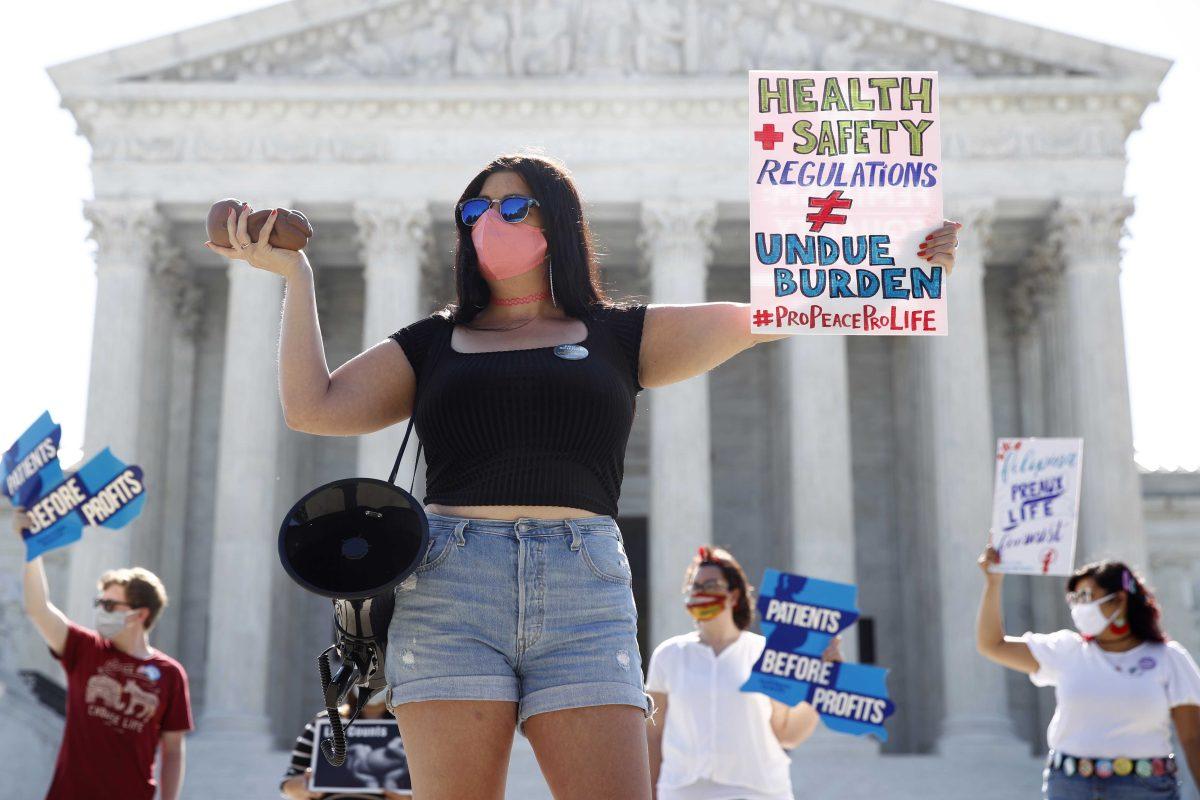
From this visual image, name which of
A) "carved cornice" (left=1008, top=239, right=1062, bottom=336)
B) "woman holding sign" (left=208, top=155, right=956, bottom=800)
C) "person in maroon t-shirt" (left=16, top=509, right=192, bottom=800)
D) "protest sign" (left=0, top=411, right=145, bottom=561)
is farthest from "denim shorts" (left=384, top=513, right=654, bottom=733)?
"carved cornice" (left=1008, top=239, right=1062, bottom=336)

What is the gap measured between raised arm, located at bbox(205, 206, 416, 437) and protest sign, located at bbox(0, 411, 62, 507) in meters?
8.15

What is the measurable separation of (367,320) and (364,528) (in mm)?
27185

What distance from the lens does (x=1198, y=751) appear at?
861cm

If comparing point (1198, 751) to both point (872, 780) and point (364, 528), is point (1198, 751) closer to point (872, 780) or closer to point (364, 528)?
point (364, 528)

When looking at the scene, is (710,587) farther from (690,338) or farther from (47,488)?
(47,488)

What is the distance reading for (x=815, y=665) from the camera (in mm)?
9320

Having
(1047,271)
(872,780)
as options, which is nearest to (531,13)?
(1047,271)

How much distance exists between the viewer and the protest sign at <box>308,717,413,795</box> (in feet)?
29.9

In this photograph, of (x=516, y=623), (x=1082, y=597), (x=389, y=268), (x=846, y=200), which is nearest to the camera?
(x=516, y=623)

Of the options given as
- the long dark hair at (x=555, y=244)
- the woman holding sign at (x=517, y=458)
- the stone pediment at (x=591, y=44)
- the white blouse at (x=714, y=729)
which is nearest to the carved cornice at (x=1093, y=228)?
the stone pediment at (x=591, y=44)

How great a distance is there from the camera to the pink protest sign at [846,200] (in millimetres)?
4426

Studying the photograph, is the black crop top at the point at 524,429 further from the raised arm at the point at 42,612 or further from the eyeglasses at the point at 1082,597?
the raised arm at the point at 42,612

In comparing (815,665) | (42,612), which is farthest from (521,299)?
(42,612)

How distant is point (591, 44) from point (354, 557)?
29523mm
